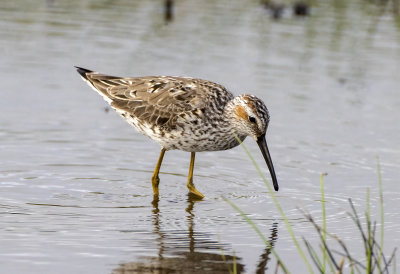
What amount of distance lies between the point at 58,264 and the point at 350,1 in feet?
55.6

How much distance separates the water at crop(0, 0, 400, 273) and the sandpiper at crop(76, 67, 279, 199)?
627 mm

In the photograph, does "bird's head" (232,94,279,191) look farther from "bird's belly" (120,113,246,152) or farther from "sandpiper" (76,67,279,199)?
"bird's belly" (120,113,246,152)

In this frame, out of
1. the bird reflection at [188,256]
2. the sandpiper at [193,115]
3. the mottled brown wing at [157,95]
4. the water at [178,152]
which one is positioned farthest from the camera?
the mottled brown wing at [157,95]

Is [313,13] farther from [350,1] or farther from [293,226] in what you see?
[293,226]

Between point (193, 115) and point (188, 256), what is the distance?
2.60 metres

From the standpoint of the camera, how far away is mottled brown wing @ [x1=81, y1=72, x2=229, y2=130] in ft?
33.2

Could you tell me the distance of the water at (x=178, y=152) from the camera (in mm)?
8109

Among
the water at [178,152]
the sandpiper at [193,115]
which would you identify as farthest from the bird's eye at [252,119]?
the water at [178,152]

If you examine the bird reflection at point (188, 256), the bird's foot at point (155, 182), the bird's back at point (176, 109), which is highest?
the bird's back at point (176, 109)

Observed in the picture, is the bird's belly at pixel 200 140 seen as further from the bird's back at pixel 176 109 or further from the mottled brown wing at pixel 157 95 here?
the mottled brown wing at pixel 157 95

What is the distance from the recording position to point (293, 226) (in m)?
8.81

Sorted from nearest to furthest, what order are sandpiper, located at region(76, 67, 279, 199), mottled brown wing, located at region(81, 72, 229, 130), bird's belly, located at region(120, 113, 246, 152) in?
sandpiper, located at region(76, 67, 279, 199)
bird's belly, located at region(120, 113, 246, 152)
mottled brown wing, located at region(81, 72, 229, 130)

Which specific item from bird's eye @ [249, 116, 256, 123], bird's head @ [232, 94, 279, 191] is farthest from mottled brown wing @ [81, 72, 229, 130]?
bird's eye @ [249, 116, 256, 123]

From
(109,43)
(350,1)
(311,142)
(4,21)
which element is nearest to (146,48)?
(109,43)
